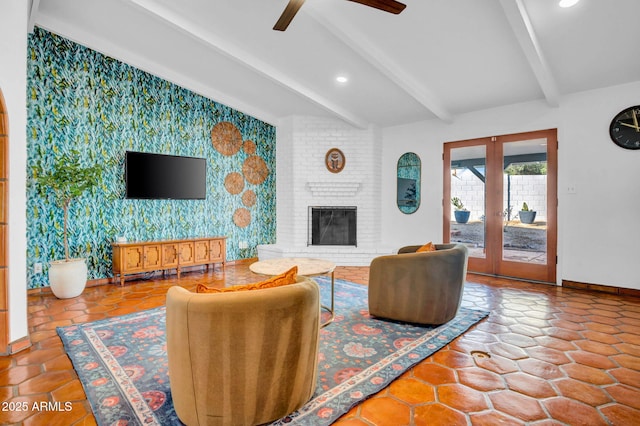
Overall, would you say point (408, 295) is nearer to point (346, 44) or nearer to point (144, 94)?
point (346, 44)

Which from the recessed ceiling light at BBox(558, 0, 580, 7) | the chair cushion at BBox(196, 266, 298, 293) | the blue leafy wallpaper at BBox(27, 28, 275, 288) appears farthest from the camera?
the blue leafy wallpaper at BBox(27, 28, 275, 288)

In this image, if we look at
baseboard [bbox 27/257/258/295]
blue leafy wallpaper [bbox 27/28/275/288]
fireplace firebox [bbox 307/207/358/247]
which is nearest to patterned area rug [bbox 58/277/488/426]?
baseboard [bbox 27/257/258/295]

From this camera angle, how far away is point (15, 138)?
98.0 inches

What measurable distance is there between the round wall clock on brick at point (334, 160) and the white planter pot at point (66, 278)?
13.0 ft

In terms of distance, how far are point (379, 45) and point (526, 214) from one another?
10.3ft

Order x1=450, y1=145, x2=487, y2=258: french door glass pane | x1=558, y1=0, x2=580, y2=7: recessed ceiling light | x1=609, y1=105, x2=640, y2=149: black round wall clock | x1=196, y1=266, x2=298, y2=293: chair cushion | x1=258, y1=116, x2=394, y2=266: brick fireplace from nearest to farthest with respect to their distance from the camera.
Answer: x1=196, y1=266, x2=298, y2=293: chair cushion, x1=558, y1=0, x2=580, y2=7: recessed ceiling light, x1=609, y1=105, x2=640, y2=149: black round wall clock, x1=450, y1=145, x2=487, y2=258: french door glass pane, x1=258, y1=116, x2=394, y2=266: brick fireplace

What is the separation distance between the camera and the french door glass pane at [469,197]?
526cm

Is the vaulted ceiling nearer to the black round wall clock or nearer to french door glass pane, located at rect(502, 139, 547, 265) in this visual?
the black round wall clock

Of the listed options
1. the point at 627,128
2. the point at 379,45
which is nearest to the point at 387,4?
the point at 379,45

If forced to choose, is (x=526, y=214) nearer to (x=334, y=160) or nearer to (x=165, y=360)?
(x=334, y=160)

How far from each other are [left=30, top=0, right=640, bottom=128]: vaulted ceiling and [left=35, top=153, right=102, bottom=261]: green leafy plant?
1.65 metres

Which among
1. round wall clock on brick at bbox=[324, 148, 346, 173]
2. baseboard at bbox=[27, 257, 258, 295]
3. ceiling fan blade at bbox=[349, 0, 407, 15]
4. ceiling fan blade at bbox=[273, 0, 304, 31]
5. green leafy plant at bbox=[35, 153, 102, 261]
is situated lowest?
baseboard at bbox=[27, 257, 258, 295]

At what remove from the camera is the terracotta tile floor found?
1744mm

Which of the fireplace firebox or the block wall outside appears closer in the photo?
the block wall outside
